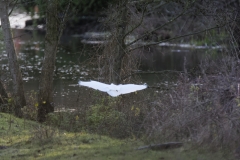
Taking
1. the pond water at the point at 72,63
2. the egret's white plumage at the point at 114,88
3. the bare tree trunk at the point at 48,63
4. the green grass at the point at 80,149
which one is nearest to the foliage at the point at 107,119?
the green grass at the point at 80,149

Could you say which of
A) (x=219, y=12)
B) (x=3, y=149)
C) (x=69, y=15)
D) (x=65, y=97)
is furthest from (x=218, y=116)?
(x=65, y=97)

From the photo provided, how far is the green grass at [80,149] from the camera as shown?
7922 mm

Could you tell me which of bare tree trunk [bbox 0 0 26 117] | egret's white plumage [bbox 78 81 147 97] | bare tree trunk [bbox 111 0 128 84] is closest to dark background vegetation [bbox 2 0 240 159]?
bare tree trunk [bbox 111 0 128 84]

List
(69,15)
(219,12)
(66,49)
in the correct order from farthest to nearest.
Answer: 1. (66,49)
2. (69,15)
3. (219,12)

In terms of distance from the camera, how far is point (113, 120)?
37.5 ft

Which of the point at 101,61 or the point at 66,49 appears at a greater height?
the point at 66,49

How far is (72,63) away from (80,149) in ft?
77.3

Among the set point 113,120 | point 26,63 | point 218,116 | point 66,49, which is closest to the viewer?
point 218,116

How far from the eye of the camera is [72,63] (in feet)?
106

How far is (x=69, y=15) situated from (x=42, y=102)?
275 centimetres

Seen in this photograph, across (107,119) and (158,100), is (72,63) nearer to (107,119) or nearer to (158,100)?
(107,119)

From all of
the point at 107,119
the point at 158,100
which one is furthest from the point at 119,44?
the point at 158,100

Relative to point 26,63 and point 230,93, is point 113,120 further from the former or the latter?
point 26,63

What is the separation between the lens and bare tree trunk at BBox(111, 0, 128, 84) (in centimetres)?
1466
